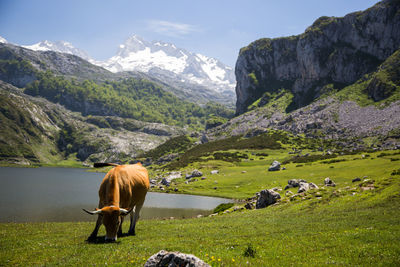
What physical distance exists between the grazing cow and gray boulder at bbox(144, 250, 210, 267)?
20.7ft

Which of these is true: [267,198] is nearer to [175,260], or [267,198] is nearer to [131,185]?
[131,185]

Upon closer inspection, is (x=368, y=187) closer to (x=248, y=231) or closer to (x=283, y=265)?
(x=248, y=231)

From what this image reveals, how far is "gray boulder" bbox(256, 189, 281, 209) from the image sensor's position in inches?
2030

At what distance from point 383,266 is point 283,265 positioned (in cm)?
451

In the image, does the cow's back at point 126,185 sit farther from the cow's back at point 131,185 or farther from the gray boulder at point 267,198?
the gray boulder at point 267,198

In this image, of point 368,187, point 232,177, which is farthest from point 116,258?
point 232,177

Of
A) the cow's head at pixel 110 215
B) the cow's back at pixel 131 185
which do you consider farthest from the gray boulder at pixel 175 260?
the cow's back at pixel 131 185

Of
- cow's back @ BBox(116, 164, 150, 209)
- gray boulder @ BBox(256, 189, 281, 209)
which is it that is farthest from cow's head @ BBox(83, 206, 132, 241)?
gray boulder @ BBox(256, 189, 281, 209)

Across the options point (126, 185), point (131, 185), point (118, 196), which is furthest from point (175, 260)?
point (131, 185)

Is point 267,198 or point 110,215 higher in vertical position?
point 110,215

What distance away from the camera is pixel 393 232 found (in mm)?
17375

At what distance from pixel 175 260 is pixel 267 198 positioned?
45.0m

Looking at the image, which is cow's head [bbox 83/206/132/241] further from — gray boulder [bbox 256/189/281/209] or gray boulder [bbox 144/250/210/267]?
gray boulder [bbox 256/189/281/209]

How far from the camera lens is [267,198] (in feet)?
172
